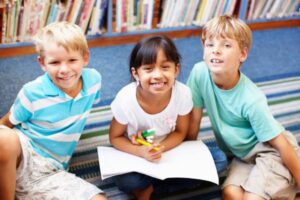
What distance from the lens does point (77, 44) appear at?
111cm

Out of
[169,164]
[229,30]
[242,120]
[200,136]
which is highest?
[229,30]

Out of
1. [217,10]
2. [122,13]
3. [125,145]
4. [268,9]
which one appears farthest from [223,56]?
[268,9]

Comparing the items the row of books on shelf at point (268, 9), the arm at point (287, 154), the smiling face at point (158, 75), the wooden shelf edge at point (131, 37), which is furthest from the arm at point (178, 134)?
the row of books on shelf at point (268, 9)

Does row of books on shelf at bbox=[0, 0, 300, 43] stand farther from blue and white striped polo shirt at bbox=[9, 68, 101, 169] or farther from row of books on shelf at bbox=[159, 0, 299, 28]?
blue and white striped polo shirt at bbox=[9, 68, 101, 169]

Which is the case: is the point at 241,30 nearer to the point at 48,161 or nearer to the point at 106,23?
the point at 48,161

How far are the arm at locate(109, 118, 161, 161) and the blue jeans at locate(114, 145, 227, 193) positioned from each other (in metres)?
0.07

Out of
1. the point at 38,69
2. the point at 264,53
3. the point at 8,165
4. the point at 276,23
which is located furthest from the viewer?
the point at 276,23

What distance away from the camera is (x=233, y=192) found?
1215 mm

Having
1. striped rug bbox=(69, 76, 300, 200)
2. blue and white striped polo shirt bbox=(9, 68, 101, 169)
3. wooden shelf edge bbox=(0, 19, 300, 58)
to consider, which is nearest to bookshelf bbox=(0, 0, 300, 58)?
wooden shelf edge bbox=(0, 19, 300, 58)

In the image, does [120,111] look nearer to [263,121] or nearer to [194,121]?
[194,121]

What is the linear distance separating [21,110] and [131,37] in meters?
1.23

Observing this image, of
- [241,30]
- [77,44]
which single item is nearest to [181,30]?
[241,30]

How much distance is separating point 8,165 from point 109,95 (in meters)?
0.83

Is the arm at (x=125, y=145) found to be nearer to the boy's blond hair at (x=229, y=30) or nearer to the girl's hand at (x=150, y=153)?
the girl's hand at (x=150, y=153)
